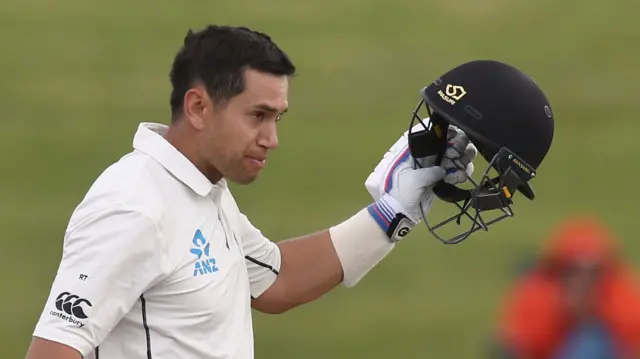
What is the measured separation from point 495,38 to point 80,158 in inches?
118

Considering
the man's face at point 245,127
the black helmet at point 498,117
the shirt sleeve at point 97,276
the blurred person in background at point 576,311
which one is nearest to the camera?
the shirt sleeve at point 97,276

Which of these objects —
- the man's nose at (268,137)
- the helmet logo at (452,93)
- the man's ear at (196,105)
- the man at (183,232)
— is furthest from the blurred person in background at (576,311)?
the man's ear at (196,105)

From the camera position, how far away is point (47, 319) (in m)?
2.97

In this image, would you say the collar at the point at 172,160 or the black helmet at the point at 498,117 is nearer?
the collar at the point at 172,160

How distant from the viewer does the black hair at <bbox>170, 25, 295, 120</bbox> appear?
3236 mm

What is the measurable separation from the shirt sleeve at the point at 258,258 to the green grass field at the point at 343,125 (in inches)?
111

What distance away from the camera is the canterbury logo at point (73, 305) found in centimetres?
295

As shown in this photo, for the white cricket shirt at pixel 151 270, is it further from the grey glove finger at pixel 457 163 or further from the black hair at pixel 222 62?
the grey glove finger at pixel 457 163

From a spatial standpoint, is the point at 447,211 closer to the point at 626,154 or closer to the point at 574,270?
the point at 626,154

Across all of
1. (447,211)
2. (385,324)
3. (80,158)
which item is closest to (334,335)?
(385,324)

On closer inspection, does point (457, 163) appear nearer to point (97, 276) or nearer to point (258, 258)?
point (258, 258)

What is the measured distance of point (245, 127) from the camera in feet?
10.6

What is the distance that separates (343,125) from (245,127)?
5.25m

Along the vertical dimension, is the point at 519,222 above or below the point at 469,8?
below
